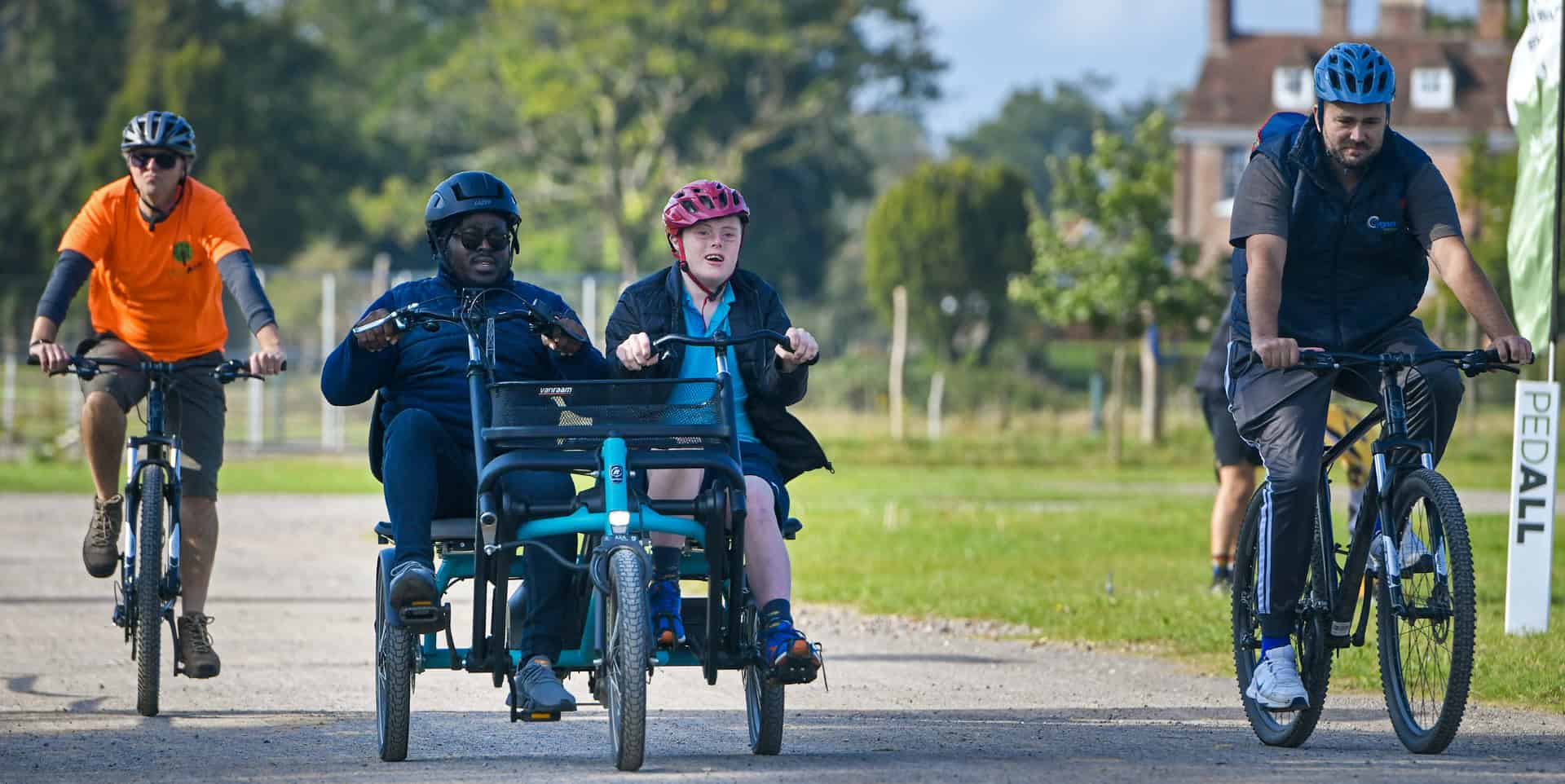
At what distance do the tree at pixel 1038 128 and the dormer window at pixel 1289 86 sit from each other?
206 ft

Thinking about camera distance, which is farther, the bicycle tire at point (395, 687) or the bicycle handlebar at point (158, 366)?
the bicycle handlebar at point (158, 366)

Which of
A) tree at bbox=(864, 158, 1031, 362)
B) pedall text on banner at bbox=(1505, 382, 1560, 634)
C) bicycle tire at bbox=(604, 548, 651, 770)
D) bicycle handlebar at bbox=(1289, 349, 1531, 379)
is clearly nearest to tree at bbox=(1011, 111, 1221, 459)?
tree at bbox=(864, 158, 1031, 362)

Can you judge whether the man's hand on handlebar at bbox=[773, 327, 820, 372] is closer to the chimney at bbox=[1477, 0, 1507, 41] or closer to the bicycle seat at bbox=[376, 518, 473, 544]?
the bicycle seat at bbox=[376, 518, 473, 544]

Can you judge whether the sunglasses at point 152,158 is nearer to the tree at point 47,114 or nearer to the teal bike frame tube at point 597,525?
the teal bike frame tube at point 597,525

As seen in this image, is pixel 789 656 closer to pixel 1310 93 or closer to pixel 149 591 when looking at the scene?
pixel 149 591

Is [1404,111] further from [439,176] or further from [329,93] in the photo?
[329,93]

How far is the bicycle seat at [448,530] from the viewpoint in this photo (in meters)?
6.45

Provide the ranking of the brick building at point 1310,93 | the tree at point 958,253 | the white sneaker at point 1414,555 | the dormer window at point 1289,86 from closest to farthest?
the white sneaker at point 1414,555, the tree at point 958,253, the brick building at point 1310,93, the dormer window at point 1289,86

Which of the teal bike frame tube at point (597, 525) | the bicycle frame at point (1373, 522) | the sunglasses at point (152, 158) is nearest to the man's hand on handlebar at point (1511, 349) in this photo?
the bicycle frame at point (1373, 522)

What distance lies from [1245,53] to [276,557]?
54727 mm

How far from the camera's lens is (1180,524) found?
17812 mm

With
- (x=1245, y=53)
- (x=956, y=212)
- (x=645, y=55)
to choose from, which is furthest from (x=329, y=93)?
(x=1245, y=53)

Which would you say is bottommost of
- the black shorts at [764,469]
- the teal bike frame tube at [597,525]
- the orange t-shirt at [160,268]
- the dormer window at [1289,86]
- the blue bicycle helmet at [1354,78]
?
the teal bike frame tube at [597,525]

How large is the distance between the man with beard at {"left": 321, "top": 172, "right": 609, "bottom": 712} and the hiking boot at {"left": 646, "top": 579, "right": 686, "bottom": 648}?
10.7 inches
